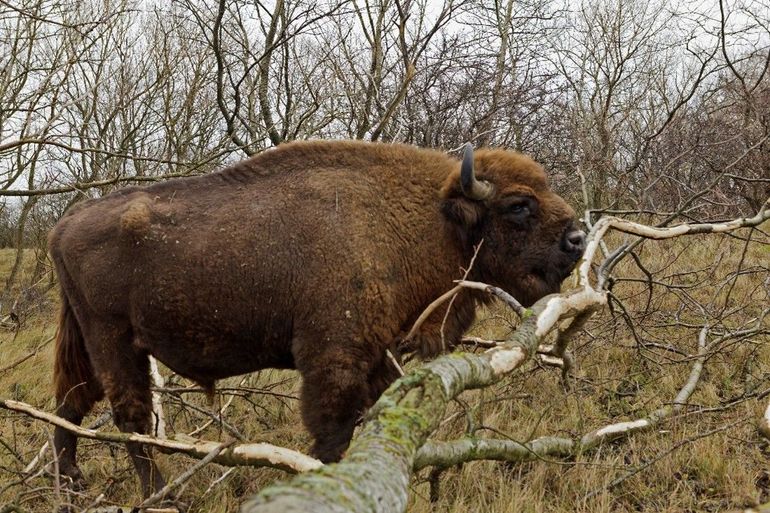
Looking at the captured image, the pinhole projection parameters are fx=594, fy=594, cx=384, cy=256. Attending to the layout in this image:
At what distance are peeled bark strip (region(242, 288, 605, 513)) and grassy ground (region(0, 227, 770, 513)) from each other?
1.96ft

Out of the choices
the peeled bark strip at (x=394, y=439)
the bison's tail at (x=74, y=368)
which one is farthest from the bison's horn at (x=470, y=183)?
the bison's tail at (x=74, y=368)

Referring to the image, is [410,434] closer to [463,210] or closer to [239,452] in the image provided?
[239,452]

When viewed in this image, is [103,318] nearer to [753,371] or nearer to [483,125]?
[753,371]

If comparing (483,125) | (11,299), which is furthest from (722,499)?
(11,299)

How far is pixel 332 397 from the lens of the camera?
11.3 feet

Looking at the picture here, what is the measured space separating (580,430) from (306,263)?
6.76 feet

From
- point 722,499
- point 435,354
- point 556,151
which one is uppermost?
point 556,151

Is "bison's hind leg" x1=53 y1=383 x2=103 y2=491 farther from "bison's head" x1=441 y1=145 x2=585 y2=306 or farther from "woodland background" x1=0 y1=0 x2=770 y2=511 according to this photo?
"bison's head" x1=441 y1=145 x2=585 y2=306

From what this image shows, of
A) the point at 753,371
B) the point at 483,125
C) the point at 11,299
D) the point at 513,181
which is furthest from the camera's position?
the point at 11,299

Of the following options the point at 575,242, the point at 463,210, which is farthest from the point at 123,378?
the point at 575,242

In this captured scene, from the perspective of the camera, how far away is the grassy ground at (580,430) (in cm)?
335

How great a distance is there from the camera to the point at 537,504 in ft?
10.4

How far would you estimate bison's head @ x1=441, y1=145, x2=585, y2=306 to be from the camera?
3.88 meters

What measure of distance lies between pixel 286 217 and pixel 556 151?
774 centimetres
